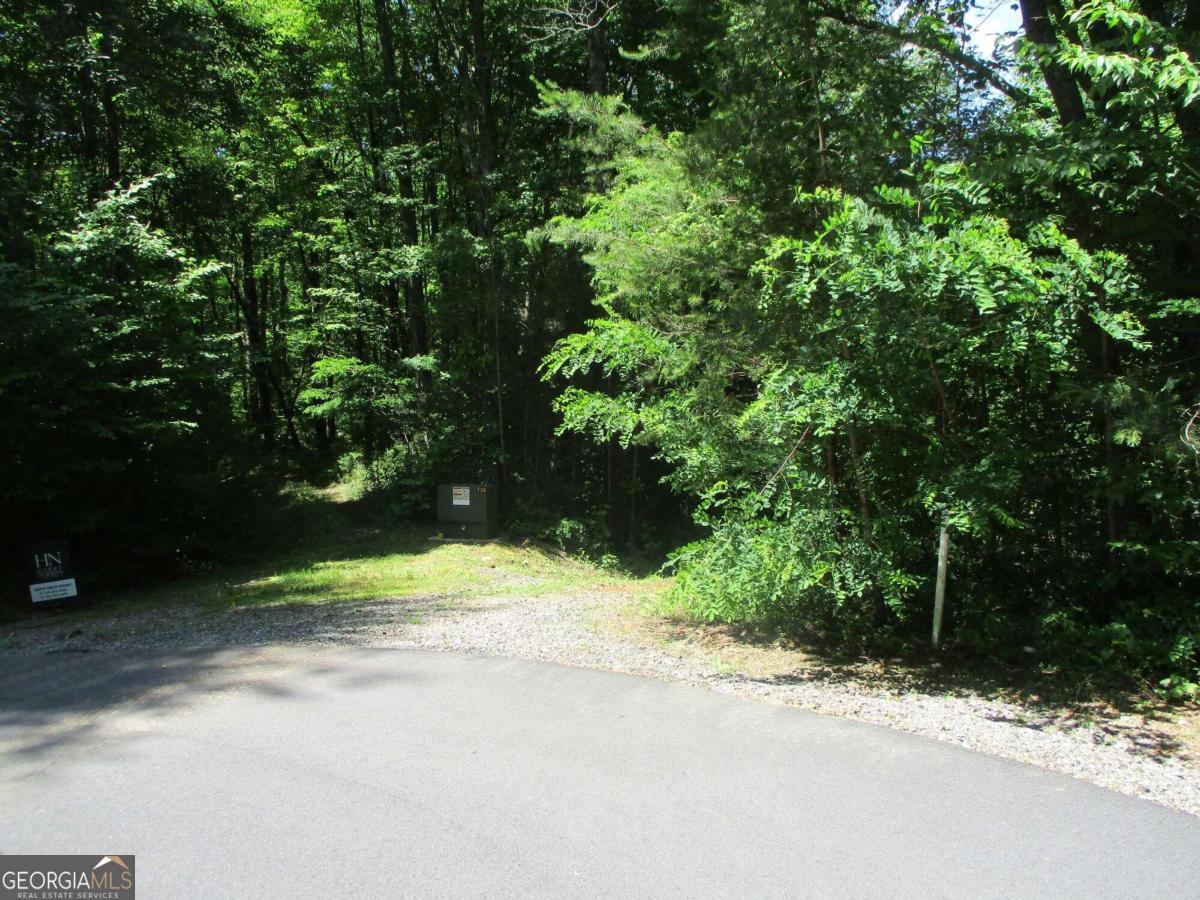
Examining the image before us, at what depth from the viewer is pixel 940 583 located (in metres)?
6.53

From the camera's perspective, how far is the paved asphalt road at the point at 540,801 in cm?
343

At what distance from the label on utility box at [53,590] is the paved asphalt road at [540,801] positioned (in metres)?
4.75

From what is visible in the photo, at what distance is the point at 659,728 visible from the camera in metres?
5.05

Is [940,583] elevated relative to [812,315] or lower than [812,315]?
lower

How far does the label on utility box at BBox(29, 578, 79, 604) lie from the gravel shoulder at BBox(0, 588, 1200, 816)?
0.40 meters

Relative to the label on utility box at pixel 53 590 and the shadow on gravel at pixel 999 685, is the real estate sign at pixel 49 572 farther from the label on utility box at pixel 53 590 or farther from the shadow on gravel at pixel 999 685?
the shadow on gravel at pixel 999 685

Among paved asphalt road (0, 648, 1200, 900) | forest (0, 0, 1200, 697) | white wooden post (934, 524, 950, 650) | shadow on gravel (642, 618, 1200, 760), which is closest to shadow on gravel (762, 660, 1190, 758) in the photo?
shadow on gravel (642, 618, 1200, 760)


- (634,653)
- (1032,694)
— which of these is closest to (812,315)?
(634,653)

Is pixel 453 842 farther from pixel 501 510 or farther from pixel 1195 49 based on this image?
pixel 501 510

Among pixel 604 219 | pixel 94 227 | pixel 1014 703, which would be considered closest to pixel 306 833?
pixel 1014 703

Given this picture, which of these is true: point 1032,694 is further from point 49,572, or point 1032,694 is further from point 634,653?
point 49,572

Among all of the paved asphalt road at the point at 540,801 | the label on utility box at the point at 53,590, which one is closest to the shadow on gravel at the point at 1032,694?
the paved asphalt road at the point at 540,801

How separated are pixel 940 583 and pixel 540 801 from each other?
→ 13.0 feet

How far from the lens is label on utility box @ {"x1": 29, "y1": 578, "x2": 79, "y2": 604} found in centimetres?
983
